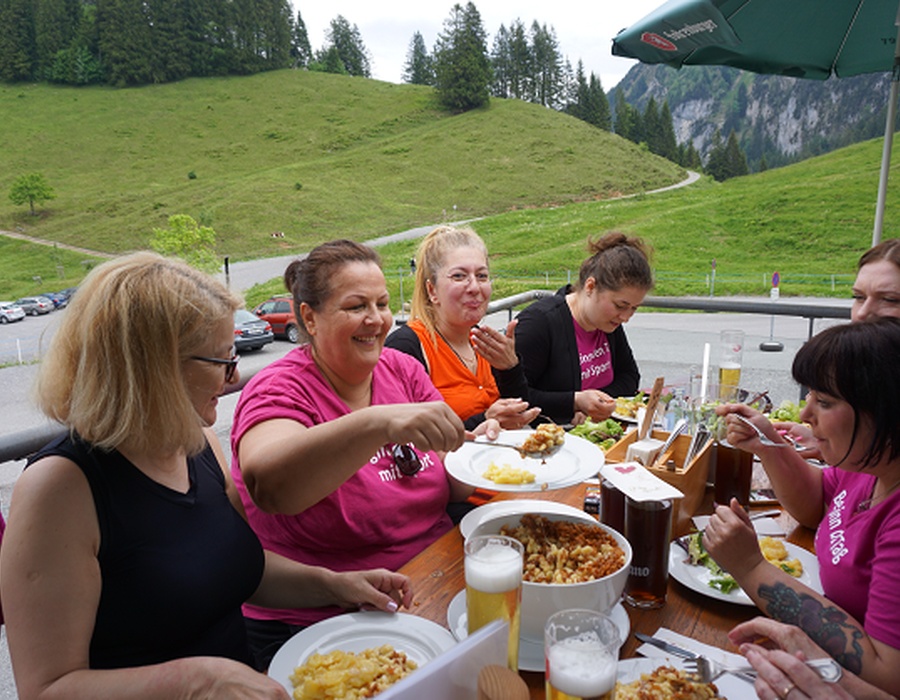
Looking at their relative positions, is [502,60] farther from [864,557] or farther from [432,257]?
[864,557]

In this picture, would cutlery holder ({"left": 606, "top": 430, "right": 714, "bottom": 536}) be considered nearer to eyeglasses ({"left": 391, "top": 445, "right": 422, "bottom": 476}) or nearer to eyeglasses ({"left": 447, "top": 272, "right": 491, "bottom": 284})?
eyeglasses ({"left": 391, "top": 445, "right": 422, "bottom": 476})

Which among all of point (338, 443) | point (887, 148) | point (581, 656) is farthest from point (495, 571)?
point (887, 148)

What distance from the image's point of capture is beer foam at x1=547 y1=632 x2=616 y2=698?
2.23 feet

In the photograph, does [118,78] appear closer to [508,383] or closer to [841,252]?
[841,252]

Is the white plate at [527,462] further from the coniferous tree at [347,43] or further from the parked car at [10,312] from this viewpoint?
the coniferous tree at [347,43]

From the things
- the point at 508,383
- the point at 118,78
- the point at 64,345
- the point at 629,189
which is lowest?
the point at 508,383

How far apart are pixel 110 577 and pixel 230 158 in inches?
2005

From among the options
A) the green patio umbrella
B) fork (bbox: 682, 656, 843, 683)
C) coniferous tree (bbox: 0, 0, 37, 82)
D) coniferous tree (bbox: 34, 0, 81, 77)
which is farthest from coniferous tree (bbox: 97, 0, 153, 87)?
fork (bbox: 682, 656, 843, 683)

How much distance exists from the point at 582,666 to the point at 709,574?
2.10ft

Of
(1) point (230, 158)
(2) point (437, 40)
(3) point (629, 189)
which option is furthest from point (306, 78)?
(3) point (629, 189)

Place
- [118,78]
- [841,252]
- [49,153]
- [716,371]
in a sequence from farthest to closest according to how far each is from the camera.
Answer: [118,78] < [49,153] < [841,252] < [716,371]

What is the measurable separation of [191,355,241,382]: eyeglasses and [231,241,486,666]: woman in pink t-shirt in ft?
0.45

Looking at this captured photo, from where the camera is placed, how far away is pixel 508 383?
243 centimetres

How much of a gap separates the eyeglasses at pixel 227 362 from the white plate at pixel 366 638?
1.87 ft
